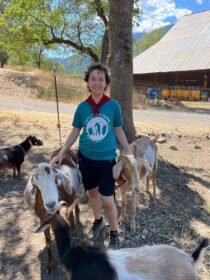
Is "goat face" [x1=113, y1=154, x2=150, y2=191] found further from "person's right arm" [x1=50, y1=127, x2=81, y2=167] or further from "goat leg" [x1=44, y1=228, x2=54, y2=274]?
"goat leg" [x1=44, y1=228, x2=54, y2=274]

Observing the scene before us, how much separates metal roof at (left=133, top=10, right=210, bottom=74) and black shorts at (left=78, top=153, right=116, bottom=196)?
84.1 ft

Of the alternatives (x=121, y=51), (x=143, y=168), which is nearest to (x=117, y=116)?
(x=143, y=168)

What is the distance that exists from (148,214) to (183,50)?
29716mm

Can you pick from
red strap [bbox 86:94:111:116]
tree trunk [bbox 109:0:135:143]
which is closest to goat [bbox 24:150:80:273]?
red strap [bbox 86:94:111:116]

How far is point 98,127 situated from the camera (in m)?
3.89

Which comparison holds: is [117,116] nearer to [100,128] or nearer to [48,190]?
[100,128]

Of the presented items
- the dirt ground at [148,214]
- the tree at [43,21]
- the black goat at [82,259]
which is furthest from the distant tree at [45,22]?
the black goat at [82,259]

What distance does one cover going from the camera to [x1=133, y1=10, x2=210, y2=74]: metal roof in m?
30.1

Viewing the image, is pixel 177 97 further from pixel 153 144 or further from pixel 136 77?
pixel 153 144

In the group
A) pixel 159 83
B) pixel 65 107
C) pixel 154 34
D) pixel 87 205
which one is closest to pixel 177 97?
pixel 159 83

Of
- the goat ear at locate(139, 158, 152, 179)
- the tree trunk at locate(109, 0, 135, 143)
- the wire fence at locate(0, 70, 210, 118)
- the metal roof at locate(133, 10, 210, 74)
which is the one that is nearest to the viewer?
the goat ear at locate(139, 158, 152, 179)

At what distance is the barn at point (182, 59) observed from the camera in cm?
2941

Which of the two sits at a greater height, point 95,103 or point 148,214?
point 95,103

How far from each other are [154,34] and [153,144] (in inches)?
2617
